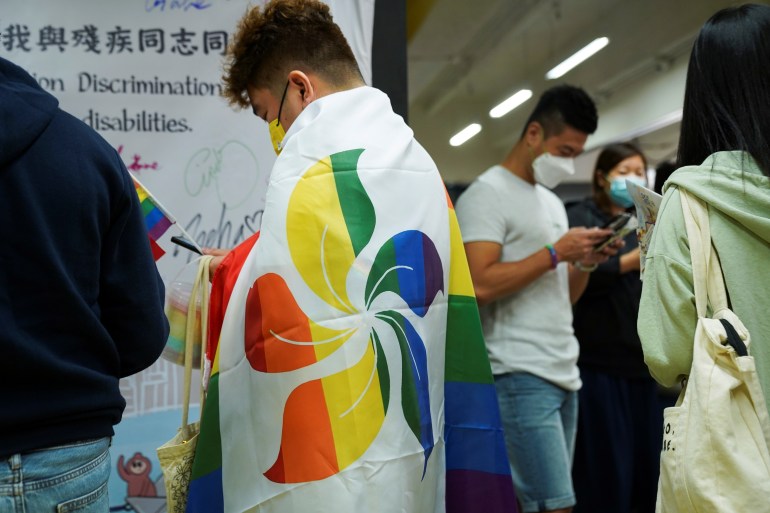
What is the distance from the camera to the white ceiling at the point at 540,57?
9164 mm

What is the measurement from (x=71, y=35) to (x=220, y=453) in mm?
1611

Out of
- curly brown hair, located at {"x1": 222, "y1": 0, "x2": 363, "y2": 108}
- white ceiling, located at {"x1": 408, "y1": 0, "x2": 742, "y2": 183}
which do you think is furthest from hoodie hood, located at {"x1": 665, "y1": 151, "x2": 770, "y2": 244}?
white ceiling, located at {"x1": 408, "y1": 0, "x2": 742, "y2": 183}

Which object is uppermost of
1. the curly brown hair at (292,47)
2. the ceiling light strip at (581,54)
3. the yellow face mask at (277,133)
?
the ceiling light strip at (581,54)

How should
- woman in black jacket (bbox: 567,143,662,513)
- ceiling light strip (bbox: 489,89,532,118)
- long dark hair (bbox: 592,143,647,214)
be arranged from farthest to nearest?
ceiling light strip (bbox: 489,89,532,118) < long dark hair (bbox: 592,143,647,214) < woman in black jacket (bbox: 567,143,662,513)

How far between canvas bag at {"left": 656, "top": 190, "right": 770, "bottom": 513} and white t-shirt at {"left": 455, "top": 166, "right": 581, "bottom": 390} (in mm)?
1374

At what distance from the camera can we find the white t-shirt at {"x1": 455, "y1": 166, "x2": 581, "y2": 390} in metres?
2.88

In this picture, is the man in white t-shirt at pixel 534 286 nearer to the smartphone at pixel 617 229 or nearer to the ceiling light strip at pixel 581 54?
the smartphone at pixel 617 229

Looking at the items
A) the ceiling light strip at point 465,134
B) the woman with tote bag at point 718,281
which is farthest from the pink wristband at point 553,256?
the ceiling light strip at point 465,134

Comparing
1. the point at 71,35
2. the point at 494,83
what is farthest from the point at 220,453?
the point at 494,83

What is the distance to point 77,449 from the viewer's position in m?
1.49

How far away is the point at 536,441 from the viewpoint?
2812 millimetres
